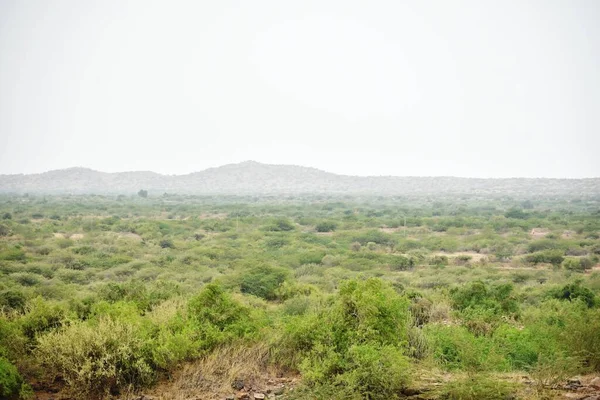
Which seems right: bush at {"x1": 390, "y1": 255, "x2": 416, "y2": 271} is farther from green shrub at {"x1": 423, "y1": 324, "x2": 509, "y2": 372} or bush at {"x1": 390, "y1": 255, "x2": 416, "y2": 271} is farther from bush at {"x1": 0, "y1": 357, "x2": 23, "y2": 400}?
bush at {"x1": 0, "y1": 357, "x2": 23, "y2": 400}

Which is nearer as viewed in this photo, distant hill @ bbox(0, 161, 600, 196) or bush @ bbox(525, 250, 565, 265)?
bush @ bbox(525, 250, 565, 265)

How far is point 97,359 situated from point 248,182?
532ft

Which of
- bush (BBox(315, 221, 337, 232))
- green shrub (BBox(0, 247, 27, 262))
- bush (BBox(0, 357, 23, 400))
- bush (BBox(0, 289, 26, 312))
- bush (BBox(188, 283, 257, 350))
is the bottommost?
bush (BBox(315, 221, 337, 232))

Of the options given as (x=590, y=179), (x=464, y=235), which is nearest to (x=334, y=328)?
(x=464, y=235)

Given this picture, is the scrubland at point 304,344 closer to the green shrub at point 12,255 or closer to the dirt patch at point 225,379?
the dirt patch at point 225,379

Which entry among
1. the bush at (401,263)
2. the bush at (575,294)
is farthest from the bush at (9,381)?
the bush at (401,263)

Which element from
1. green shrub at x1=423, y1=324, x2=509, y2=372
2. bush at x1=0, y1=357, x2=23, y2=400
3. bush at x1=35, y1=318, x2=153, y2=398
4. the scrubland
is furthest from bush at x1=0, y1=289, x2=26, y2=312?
green shrub at x1=423, y1=324, x2=509, y2=372

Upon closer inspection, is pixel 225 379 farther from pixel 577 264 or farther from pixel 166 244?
pixel 166 244

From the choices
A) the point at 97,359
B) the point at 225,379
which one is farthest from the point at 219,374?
the point at 97,359

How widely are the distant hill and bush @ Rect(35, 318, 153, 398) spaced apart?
462ft

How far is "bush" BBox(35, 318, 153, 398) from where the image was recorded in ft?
24.3

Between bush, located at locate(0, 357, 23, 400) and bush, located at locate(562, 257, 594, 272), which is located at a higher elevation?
bush, located at locate(0, 357, 23, 400)

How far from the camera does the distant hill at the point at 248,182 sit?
152m

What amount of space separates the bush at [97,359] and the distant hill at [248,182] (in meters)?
141
